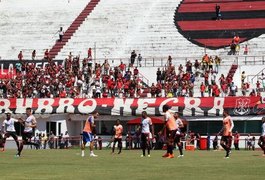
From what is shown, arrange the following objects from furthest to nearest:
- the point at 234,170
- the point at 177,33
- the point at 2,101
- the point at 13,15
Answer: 1. the point at 13,15
2. the point at 177,33
3. the point at 2,101
4. the point at 234,170

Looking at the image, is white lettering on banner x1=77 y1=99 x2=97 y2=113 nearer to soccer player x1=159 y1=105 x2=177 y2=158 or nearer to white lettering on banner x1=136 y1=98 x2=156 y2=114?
white lettering on banner x1=136 y1=98 x2=156 y2=114

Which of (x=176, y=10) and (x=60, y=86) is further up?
(x=176, y=10)

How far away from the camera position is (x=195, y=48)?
67625mm

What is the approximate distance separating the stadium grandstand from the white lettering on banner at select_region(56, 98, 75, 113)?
0.07 metres

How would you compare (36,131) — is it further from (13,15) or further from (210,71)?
(13,15)

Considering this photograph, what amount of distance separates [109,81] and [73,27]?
1533 centimetres

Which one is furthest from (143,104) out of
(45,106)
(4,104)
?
(4,104)

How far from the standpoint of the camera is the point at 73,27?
74125mm

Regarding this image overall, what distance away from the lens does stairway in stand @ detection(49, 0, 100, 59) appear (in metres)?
71.0

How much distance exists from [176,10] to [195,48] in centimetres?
692

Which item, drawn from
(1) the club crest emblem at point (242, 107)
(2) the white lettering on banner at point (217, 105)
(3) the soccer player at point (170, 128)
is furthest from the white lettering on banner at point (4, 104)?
(3) the soccer player at point (170, 128)

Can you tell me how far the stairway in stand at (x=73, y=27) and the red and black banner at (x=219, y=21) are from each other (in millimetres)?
8055

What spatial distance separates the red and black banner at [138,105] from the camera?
54906 mm

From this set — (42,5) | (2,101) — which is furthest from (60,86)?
(42,5)
